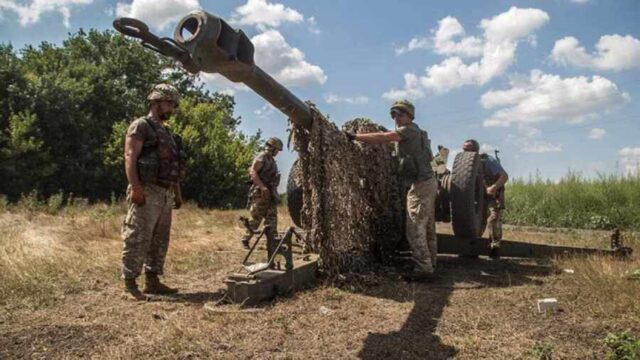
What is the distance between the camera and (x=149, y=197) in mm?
5277

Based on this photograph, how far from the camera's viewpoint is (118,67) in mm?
30531

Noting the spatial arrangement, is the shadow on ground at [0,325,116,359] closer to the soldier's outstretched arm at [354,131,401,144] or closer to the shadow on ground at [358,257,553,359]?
the shadow on ground at [358,257,553,359]

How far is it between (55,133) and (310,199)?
740 inches

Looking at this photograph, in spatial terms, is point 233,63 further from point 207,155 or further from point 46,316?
point 207,155

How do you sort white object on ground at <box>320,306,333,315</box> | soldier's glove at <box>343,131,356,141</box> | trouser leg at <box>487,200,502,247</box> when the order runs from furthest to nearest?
trouser leg at <box>487,200,502,247</box> → soldier's glove at <box>343,131,356,141</box> → white object on ground at <box>320,306,333,315</box>

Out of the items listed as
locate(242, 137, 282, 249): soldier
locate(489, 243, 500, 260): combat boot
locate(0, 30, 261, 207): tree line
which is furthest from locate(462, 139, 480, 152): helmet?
locate(0, 30, 261, 207): tree line

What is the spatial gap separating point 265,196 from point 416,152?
3.04m

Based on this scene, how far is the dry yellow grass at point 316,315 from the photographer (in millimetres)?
3820

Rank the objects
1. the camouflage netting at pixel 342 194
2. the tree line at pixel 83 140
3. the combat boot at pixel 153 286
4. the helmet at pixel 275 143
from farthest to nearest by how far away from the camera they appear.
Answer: the tree line at pixel 83 140 < the helmet at pixel 275 143 < the camouflage netting at pixel 342 194 < the combat boot at pixel 153 286

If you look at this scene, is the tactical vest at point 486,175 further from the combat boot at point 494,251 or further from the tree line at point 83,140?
the tree line at point 83,140

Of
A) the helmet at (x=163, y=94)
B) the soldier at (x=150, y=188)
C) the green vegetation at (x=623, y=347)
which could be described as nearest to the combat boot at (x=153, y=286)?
the soldier at (x=150, y=188)

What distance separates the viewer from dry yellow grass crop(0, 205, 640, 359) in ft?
12.5

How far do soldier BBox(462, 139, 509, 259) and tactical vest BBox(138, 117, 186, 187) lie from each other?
4.65m

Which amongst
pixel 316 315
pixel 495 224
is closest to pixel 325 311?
pixel 316 315
